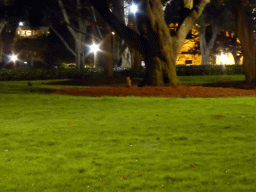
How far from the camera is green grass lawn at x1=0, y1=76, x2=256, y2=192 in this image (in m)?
6.15

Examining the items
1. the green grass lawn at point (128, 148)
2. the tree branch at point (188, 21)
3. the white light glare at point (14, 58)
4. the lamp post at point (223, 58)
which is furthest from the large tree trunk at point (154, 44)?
the lamp post at point (223, 58)

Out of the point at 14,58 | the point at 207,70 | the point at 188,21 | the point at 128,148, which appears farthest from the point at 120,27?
the point at 14,58

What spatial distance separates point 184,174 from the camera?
21.3 feet

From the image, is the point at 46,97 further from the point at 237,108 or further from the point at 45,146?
the point at 45,146

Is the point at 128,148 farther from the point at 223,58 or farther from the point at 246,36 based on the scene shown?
the point at 223,58

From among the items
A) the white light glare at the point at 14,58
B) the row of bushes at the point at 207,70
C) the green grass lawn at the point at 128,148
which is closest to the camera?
the green grass lawn at the point at 128,148

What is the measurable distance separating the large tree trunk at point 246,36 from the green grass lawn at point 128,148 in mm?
9238

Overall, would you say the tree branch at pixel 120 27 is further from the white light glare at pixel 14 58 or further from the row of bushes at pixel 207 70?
the white light glare at pixel 14 58

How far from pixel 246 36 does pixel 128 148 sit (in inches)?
644

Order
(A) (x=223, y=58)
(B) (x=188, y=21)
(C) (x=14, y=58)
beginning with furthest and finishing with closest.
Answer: (A) (x=223, y=58)
(C) (x=14, y=58)
(B) (x=188, y=21)

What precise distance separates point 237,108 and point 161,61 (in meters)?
7.43

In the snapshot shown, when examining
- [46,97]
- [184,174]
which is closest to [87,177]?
[184,174]

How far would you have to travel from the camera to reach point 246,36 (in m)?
23.0

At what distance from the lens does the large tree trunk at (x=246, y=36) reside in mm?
22922
